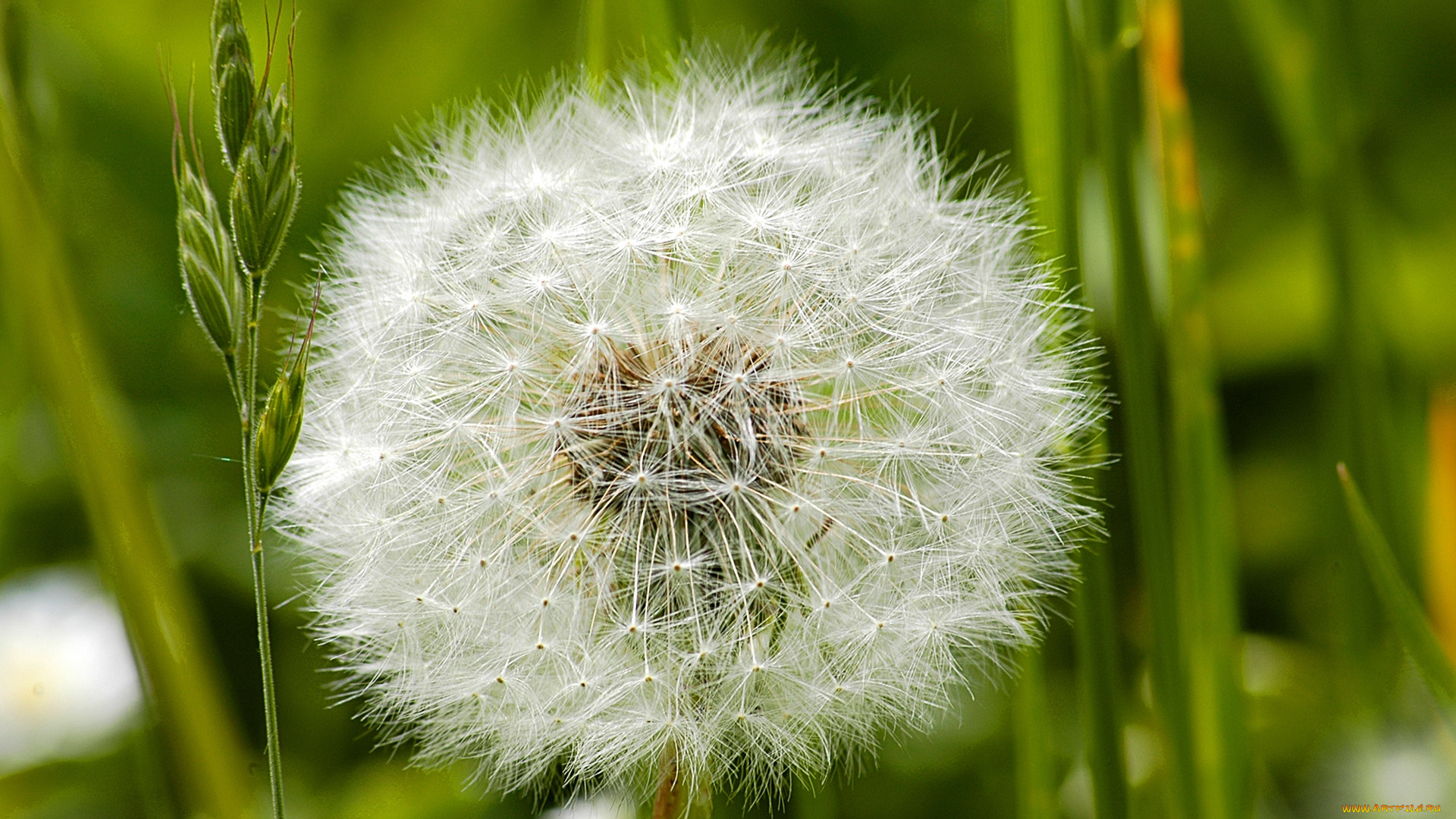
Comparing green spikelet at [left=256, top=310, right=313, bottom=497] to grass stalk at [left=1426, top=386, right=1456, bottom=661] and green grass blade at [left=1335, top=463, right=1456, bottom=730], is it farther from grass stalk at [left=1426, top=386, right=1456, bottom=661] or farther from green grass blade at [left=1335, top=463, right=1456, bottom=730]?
grass stalk at [left=1426, top=386, right=1456, bottom=661]

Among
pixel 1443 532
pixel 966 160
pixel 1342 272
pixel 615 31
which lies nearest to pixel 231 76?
pixel 615 31

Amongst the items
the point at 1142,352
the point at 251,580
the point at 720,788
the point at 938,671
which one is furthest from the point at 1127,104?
the point at 251,580

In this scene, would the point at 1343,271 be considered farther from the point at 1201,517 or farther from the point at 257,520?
the point at 257,520

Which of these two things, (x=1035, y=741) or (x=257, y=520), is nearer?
(x=257, y=520)

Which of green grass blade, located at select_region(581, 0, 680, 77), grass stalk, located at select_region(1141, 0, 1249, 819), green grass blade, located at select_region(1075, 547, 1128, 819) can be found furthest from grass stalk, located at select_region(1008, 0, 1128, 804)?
green grass blade, located at select_region(581, 0, 680, 77)

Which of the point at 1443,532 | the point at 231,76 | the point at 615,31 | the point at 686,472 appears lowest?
the point at 1443,532

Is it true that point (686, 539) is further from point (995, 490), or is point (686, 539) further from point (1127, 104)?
point (1127, 104)

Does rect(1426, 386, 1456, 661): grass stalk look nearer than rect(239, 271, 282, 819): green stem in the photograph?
No
